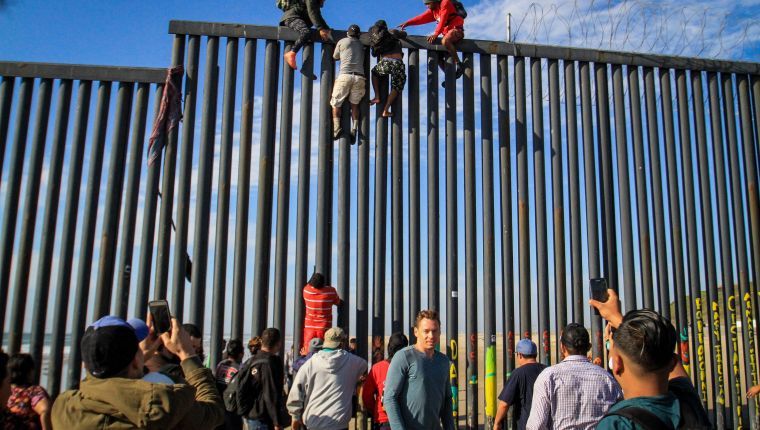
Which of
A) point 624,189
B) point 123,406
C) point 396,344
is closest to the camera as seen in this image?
point 123,406

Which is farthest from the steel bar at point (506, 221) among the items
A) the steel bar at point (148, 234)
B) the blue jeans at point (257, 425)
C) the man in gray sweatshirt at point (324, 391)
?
the steel bar at point (148, 234)

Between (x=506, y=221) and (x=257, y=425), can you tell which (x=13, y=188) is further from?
(x=506, y=221)

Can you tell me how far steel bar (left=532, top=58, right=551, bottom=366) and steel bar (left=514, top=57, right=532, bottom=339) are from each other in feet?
0.48

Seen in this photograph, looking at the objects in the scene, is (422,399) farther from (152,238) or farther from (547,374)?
(152,238)

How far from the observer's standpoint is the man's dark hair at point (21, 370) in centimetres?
443

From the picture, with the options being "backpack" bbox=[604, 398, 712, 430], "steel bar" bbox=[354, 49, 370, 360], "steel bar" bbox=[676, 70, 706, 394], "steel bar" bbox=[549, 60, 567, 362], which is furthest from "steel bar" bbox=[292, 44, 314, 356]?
"backpack" bbox=[604, 398, 712, 430]

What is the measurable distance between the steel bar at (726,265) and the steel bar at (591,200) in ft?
6.89

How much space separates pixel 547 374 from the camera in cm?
446

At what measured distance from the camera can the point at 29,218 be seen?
28.3 feet

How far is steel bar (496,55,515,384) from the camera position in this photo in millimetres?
8992

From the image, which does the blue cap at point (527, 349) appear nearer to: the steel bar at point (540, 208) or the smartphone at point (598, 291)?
the steel bar at point (540, 208)

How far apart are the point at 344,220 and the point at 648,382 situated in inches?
262

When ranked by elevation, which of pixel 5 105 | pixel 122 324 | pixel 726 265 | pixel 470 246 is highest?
pixel 5 105

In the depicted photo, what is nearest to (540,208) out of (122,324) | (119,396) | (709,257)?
(709,257)
